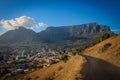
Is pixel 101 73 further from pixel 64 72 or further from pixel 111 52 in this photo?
pixel 111 52

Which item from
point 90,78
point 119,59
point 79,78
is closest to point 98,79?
point 90,78

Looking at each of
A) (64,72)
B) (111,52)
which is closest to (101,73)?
(64,72)

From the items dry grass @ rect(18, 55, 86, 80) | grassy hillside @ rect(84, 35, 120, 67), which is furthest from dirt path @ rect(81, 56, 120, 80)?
grassy hillside @ rect(84, 35, 120, 67)

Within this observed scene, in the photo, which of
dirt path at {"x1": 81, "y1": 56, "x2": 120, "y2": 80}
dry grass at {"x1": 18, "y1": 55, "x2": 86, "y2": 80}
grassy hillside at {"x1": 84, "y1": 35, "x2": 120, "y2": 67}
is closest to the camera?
dirt path at {"x1": 81, "y1": 56, "x2": 120, "y2": 80}

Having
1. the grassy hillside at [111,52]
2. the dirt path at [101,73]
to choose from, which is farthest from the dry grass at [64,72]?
the grassy hillside at [111,52]

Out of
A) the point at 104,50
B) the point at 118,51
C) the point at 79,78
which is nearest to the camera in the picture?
the point at 79,78

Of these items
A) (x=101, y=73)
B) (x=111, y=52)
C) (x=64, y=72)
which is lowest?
(x=64, y=72)

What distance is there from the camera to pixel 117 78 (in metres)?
18.4

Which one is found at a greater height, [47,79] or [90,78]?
[90,78]

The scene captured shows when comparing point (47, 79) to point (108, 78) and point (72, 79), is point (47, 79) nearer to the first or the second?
point (72, 79)

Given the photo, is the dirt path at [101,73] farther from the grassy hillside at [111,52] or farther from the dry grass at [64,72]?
the grassy hillside at [111,52]

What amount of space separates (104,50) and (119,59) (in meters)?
13.2

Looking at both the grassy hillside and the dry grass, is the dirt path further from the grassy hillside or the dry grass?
the grassy hillside

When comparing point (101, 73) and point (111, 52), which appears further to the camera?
point (111, 52)
